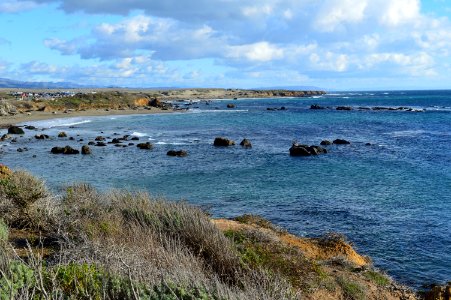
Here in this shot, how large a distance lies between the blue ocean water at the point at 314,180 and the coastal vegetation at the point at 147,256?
9.71 feet

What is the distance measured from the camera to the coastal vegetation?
6.44 metres

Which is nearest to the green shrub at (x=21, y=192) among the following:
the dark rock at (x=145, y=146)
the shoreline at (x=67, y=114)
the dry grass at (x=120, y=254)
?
the dry grass at (x=120, y=254)

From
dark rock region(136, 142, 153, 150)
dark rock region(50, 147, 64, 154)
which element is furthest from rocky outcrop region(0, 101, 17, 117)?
dark rock region(136, 142, 153, 150)

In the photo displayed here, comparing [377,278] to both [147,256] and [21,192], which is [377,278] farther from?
[21,192]

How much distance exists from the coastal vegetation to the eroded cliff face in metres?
0.03

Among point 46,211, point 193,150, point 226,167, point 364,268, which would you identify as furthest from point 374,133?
point 46,211

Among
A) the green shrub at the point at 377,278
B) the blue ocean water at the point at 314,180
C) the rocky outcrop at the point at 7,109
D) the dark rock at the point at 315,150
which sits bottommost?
the blue ocean water at the point at 314,180

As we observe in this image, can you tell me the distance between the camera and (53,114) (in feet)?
271

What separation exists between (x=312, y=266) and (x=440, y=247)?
8.23 meters

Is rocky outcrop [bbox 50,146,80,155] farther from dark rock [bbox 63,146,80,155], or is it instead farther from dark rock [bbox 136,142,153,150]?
dark rock [bbox 136,142,153,150]

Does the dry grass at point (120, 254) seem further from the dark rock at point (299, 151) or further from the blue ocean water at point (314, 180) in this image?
the dark rock at point (299, 151)

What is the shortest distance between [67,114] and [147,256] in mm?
81901

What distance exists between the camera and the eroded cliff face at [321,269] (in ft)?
34.4

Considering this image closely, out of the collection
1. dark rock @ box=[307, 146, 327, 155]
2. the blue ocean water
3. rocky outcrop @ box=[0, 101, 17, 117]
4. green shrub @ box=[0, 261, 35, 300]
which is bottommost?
the blue ocean water
